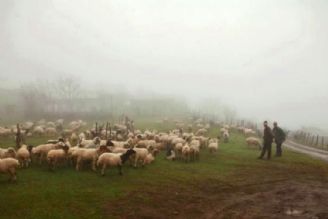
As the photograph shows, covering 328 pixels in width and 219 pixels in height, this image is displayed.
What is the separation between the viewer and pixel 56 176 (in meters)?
23.4

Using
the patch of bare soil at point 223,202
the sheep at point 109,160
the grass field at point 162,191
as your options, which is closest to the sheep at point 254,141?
the grass field at point 162,191

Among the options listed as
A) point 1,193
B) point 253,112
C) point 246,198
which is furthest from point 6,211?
point 253,112

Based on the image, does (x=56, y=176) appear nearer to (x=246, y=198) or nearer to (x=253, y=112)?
(x=246, y=198)

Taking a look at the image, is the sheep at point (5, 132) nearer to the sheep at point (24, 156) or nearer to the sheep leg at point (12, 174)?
the sheep at point (24, 156)

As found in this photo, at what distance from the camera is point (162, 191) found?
2209 cm

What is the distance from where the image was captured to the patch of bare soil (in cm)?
1872

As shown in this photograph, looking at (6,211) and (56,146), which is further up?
(56,146)

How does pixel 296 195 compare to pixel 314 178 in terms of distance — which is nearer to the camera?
pixel 296 195

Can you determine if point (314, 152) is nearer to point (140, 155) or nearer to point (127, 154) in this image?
point (140, 155)

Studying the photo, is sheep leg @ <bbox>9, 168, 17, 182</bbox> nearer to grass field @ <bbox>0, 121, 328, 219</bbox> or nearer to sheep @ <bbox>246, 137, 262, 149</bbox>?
grass field @ <bbox>0, 121, 328, 219</bbox>

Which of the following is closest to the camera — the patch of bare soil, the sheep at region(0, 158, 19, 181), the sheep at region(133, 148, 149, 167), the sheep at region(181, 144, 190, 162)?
the patch of bare soil

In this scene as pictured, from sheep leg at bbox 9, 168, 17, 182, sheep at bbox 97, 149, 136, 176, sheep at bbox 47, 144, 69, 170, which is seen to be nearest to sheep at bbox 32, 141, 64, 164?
sheep at bbox 47, 144, 69, 170

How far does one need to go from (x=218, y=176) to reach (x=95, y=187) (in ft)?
30.6

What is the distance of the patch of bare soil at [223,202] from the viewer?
61.4 ft
